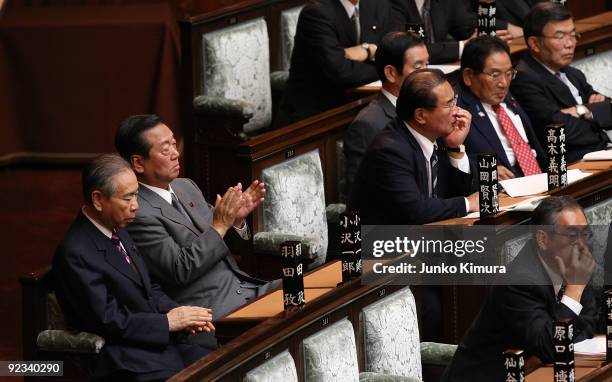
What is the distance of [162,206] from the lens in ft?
13.3

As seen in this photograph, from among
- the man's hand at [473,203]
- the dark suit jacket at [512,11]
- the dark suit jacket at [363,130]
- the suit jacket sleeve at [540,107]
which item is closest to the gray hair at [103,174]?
the man's hand at [473,203]

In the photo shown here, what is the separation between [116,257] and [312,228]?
4.38 ft

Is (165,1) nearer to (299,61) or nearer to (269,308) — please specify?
(299,61)

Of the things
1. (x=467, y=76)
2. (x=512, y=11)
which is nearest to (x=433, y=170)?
(x=467, y=76)

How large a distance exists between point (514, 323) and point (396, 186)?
0.94 metres

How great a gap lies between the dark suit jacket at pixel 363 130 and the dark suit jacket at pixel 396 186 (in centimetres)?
35

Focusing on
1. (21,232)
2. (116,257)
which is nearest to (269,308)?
(116,257)

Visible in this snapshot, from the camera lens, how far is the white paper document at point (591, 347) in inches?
152

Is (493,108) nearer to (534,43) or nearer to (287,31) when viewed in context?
(534,43)

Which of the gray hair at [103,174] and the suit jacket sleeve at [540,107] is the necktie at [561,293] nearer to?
the gray hair at [103,174]

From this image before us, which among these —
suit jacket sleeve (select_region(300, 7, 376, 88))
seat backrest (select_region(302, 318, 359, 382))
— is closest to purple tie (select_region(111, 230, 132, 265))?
seat backrest (select_region(302, 318, 359, 382))

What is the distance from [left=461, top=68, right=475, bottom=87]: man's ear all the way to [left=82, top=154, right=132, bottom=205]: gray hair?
1.67 metres

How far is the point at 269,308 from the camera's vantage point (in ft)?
12.3

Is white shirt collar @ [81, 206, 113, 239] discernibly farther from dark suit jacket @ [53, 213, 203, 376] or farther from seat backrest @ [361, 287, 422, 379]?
seat backrest @ [361, 287, 422, 379]
